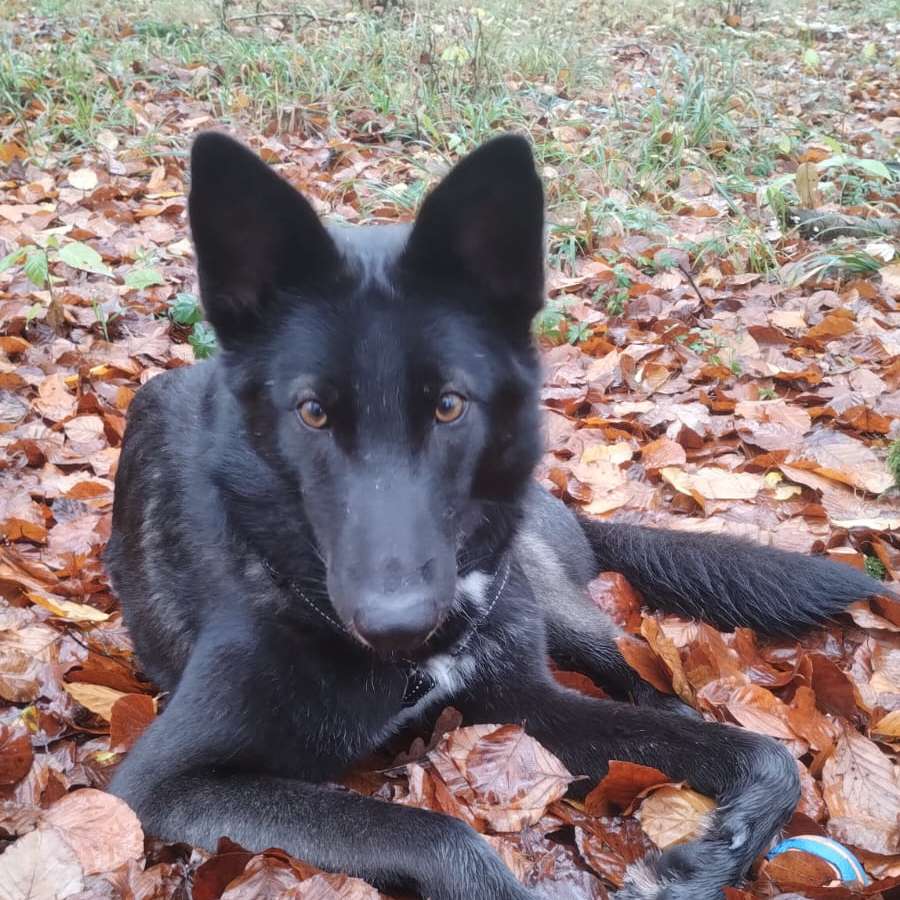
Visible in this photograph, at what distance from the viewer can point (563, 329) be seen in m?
4.55

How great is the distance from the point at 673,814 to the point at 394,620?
3.17ft

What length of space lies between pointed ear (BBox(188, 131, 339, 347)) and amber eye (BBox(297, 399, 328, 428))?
29 cm

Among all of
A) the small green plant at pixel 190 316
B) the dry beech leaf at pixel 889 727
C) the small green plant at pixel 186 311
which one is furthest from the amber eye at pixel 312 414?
the small green plant at pixel 186 311

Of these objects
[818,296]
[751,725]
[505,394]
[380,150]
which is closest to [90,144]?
[380,150]

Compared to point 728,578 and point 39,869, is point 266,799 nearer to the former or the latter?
point 39,869

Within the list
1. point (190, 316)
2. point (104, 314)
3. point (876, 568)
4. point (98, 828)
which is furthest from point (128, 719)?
point (104, 314)

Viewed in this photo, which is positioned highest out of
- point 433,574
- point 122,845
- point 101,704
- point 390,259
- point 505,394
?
point 390,259

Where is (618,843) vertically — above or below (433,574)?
below

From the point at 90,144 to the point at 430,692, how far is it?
5423 millimetres

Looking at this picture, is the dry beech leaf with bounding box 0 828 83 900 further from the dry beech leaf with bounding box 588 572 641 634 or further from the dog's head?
the dry beech leaf with bounding box 588 572 641 634

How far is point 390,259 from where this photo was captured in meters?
2.11

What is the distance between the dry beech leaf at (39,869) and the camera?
1.73m

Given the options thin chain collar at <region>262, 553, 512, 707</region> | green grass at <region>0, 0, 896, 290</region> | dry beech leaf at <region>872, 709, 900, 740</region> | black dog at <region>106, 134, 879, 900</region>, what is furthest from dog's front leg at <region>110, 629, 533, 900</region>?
green grass at <region>0, 0, 896, 290</region>

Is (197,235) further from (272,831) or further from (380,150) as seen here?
(380,150)
